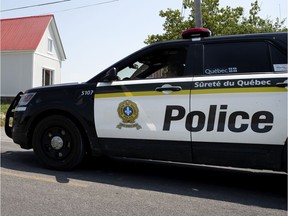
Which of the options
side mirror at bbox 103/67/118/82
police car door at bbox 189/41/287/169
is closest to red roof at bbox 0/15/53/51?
side mirror at bbox 103/67/118/82

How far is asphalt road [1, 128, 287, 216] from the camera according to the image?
367 centimetres

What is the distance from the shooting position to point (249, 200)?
4.06 m

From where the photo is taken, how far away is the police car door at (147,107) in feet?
14.5

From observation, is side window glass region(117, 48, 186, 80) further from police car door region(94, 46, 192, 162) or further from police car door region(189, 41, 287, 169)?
police car door region(189, 41, 287, 169)

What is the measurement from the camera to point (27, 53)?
23594mm

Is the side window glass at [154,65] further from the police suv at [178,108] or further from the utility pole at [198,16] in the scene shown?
the utility pole at [198,16]

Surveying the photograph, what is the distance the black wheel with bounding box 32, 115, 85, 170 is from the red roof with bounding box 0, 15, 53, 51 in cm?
1948

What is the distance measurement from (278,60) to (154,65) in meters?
1.58

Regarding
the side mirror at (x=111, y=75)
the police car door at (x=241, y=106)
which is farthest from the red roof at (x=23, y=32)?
the police car door at (x=241, y=106)

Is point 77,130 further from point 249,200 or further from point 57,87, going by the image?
point 249,200

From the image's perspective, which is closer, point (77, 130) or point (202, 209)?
point (202, 209)

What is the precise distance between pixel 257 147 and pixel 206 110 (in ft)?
2.36

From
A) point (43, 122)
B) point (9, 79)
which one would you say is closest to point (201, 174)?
point (43, 122)

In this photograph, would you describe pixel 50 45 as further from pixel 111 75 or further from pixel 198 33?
pixel 198 33
